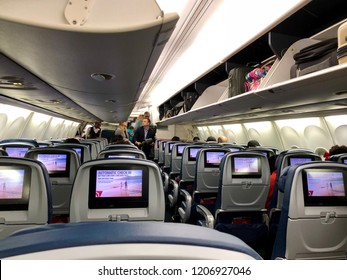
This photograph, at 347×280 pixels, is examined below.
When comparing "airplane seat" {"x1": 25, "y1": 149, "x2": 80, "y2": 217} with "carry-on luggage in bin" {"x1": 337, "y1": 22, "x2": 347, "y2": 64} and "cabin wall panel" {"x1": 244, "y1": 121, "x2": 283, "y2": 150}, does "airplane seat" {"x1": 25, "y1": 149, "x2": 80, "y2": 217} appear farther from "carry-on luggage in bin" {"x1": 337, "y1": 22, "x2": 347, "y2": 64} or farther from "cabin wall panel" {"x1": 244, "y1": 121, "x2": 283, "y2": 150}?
"cabin wall panel" {"x1": 244, "y1": 121, "x2": 283, "y2": 150}

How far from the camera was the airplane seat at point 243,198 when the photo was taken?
356 centimetres

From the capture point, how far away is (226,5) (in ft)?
12.8

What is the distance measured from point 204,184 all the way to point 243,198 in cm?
112

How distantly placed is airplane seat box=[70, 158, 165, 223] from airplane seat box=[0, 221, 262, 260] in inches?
72.4

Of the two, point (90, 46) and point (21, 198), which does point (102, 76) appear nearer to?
point (90, 46)

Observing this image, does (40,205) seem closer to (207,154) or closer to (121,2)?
(121,2)

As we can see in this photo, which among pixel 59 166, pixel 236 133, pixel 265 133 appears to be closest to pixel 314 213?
pixel 59 166

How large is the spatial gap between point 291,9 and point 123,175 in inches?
94.4

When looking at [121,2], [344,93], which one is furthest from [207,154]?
[121,2]

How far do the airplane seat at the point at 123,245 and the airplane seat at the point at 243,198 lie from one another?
2908mm

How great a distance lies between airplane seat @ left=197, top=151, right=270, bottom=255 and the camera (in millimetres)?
3562

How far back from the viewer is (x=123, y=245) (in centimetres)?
62

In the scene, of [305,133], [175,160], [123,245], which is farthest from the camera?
[305,133]

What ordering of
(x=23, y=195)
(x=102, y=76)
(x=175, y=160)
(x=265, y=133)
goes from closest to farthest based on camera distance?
1. (x=23, y=195)
2. (x=102, y=76)
3. (x=175, y=160)
4. (x=265, y=133)
